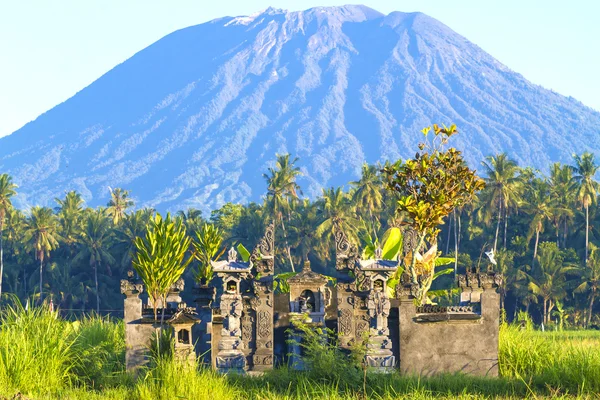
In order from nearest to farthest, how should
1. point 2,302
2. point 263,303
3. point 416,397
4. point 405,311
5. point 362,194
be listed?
point 416,397, point 405,311, point 263,303, point 2,302, point 362,194

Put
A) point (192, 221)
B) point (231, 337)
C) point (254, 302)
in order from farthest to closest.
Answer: point (192, 221)
point (254, 302)
point (231, 337)

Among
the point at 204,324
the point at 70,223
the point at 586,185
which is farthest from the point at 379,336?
the point at 70,223

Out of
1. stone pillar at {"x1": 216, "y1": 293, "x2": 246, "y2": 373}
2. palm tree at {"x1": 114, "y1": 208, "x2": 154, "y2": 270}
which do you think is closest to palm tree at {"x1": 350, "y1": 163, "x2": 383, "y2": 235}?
palm tree at {"x1": 114, "y1": 208, "x2": 154, "y2": 270}

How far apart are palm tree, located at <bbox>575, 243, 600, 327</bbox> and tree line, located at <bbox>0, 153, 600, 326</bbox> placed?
0.28 ft

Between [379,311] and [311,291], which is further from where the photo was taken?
[311,291]

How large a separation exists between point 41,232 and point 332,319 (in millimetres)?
62596

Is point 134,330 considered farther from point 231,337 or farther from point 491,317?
point 491,317

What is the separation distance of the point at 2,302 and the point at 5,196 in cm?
1130

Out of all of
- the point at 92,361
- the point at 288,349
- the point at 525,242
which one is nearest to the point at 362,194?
the point at 525,242

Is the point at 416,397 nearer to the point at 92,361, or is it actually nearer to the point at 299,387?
the point at 299,387

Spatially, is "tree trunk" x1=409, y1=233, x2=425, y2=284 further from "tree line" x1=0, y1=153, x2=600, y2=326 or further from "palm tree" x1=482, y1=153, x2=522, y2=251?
"palm tree" x1=482, y1=153, x2=522, y2=251

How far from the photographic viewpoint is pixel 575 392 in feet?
60.0

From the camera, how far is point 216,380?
1784cm

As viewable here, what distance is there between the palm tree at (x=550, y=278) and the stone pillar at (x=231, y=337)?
5137 cm
